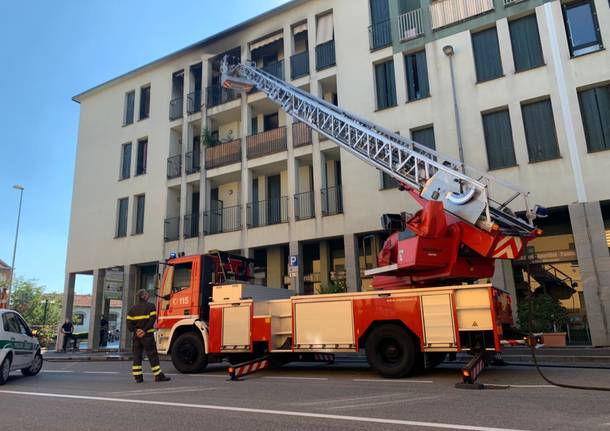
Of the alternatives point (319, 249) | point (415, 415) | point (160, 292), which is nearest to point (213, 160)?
point (319, 249)

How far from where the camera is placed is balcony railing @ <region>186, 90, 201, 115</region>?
23016 millimetres

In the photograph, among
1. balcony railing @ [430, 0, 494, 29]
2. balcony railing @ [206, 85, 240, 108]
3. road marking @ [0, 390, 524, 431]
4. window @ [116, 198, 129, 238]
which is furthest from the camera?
window @ [116, 198, 129, 238]

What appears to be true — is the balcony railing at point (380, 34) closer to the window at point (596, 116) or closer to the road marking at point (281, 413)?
the window at point (596, 116)

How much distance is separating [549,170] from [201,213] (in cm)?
1389

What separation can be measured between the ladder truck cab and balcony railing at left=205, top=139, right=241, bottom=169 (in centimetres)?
1011

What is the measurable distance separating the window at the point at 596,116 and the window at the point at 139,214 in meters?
19.0

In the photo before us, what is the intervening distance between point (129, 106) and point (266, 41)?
9.19 metres

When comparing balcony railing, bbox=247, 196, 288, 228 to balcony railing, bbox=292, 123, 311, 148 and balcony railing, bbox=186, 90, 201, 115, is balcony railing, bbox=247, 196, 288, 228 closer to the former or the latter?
balcony railing, bbox=292, 123, 311, 148

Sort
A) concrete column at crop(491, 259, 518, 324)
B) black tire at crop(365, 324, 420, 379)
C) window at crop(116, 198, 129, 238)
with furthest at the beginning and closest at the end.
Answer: window at crop(116, 198, 129, 238), concrete column at crop(491, 259, 518, 324), black tire at crop(365, 324, 420, 379)

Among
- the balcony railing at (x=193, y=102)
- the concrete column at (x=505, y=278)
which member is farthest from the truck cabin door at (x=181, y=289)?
the balcony railing at (x=193, y=102)

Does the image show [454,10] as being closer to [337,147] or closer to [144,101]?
[337,147]

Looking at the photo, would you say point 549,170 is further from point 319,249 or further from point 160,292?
point 160,292

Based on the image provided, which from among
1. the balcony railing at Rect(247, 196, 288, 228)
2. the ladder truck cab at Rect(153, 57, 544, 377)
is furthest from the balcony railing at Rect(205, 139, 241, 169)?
the ladder truck cab at Rect(153, 57, 544, 377)

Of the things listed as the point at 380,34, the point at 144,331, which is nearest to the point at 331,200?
the point at 380,34
